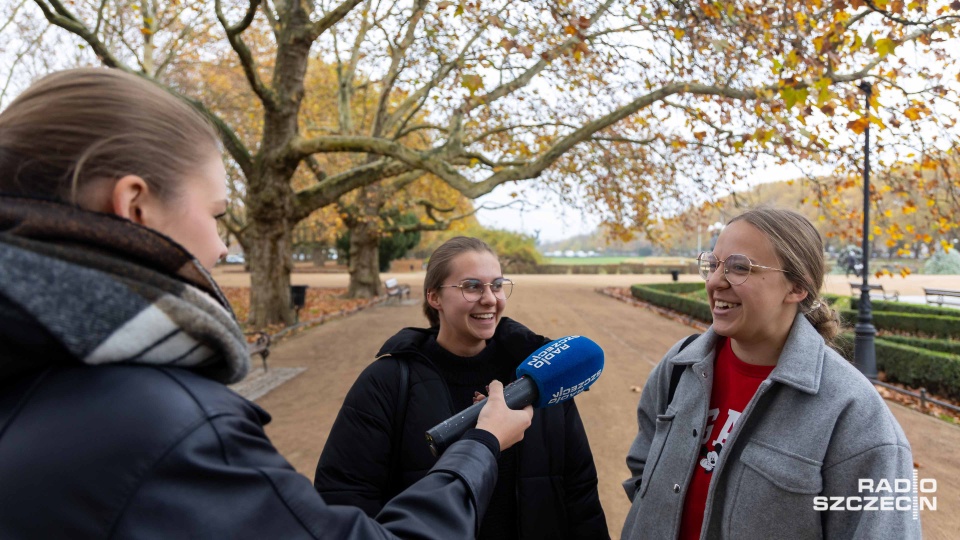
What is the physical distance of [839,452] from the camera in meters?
1.77

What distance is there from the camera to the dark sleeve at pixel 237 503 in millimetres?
858

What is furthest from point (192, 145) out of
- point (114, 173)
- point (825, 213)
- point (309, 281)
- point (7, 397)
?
point (309, 281)

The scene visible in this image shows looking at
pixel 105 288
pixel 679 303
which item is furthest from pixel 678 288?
pixel 105 288

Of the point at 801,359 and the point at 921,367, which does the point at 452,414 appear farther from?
the point at 921,367

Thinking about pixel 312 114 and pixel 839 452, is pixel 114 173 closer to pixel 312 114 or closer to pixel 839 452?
pixel 839 452

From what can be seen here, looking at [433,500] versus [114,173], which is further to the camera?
[433,500]

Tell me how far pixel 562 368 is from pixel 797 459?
73cm

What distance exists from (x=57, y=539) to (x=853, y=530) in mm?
1890

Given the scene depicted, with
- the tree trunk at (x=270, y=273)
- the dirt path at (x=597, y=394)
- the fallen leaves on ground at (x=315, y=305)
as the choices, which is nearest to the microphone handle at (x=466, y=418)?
the dirt path at (x=597, y=394)

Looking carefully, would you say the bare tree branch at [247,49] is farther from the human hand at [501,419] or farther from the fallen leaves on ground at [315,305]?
the human hand at [501,419]

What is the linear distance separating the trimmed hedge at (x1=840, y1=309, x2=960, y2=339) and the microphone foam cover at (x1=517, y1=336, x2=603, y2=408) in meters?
11.5

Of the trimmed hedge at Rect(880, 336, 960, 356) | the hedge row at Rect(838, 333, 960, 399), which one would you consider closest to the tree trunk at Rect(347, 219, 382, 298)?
the trimmed hedge at Rect(880, 336, 960, 356)

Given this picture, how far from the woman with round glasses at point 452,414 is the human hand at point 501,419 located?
2.06ft

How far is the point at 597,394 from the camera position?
8.35 metres
